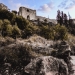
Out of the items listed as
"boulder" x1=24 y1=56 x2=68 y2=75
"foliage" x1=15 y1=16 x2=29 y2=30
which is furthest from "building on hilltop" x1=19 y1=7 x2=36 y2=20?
"boulder" x1=24 y1=56 x2=68 y2=75

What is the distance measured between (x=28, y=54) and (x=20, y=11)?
101ft

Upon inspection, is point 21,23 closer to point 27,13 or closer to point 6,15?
point 6,15

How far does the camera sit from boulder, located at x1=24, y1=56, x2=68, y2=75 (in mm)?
5867

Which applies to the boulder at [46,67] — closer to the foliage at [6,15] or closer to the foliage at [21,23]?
the foliage at [21,23]

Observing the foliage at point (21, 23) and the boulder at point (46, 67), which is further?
the foliage at point (21, 23)

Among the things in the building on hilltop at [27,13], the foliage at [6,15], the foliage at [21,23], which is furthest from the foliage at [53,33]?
the building on hilltop at [27,13]

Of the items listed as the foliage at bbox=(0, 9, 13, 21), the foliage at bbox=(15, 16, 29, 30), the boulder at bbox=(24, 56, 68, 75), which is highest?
the foliage at bbox=(0, 9, 13, 21)

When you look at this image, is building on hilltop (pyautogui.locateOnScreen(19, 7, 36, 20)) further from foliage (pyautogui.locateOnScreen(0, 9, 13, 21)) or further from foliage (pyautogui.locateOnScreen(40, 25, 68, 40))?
foliage (pyautogui.locateOnScreen(40, 25, 68, 40))

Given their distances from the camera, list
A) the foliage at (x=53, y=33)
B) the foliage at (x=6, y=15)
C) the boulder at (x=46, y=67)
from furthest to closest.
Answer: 1. the foliage at (x=6, y=15)
2. the foliage at (x=53, y=33)
3. the boulder at (x=46, y=67)

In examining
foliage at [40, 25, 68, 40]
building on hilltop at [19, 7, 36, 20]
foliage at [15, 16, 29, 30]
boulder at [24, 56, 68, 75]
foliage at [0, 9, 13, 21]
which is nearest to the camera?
boulder at [24, 56, 68, 75]

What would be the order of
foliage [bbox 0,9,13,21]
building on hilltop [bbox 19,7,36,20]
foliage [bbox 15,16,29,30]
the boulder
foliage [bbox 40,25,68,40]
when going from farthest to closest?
building on hilltop [bbox 19,7,36,20] < foliage [bbox 0,9,13,21] < foliage [bbox 15,16,29,30] < foliage [bbox 40,25,68,40] < the boulder

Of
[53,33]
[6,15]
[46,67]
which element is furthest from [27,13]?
[46,67]

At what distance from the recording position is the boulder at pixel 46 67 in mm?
5867

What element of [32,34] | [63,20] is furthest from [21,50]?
[63,20]
